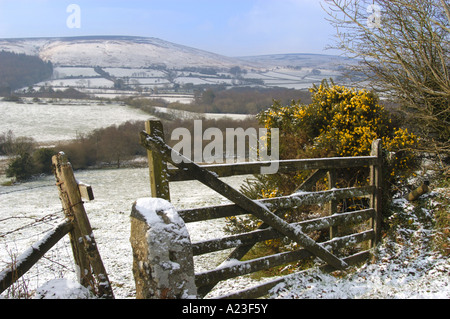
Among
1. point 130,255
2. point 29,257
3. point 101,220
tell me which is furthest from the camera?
point 101,220

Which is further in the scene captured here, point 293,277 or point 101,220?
point 101,220


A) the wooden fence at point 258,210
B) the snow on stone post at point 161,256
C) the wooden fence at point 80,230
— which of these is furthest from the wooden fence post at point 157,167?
the snow on stone post at point 161,256

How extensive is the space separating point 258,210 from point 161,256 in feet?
5.98

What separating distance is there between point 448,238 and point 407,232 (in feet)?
1.86

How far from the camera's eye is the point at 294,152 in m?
7.25

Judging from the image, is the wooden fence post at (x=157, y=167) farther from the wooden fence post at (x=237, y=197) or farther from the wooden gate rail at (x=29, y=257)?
the wooden gate rail at (x=29, y=257)

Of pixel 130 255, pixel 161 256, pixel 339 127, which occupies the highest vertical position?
pixel 339 127

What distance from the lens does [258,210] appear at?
3.58 m

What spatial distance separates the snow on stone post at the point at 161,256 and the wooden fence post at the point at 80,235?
129 centimetres

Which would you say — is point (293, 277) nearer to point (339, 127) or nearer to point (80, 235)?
point (80, 235)

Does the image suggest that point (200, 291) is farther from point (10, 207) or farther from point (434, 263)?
point (10, 207)

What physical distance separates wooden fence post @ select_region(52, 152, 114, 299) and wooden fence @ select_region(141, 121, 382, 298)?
0.76m

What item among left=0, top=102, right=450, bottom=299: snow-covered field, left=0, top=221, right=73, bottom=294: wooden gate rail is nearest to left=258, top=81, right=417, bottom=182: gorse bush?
left=0, top=102, right=450, bottom=299: snow-covered field

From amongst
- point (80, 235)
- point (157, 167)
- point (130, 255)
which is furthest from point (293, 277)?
point (130, 255)
